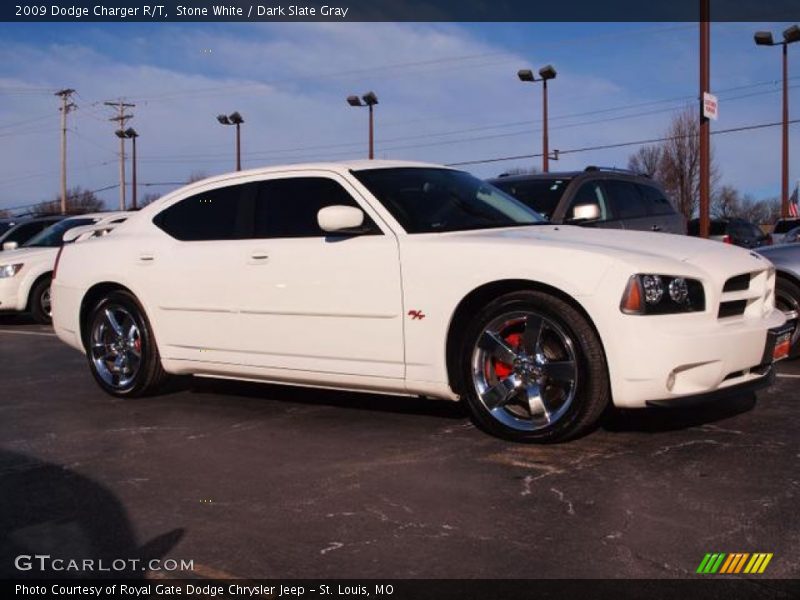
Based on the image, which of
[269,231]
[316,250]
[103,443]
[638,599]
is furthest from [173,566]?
[269,231]

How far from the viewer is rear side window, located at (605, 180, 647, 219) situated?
9.01m

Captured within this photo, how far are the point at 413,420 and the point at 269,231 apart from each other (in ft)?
4.91

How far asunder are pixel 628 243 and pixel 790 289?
2.88 meters

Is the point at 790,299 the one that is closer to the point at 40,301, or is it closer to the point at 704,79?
the point at 704,79

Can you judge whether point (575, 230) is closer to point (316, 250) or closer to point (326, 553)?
point (316, 250)

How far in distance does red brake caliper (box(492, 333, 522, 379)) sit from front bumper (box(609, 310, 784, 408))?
55 cm

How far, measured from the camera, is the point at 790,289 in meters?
6.81

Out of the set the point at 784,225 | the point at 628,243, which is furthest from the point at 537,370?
the point at 784,225

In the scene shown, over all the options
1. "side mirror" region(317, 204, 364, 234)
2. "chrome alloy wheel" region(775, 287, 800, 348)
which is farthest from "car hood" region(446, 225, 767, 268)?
"chrome alloy wheel" region(775, 287, 800, 348)

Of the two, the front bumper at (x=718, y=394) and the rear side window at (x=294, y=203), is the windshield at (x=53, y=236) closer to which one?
the rear side window at (x=294, y=203)

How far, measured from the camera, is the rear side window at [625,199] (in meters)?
9.01

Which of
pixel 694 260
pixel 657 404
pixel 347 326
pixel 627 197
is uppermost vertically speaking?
pixel 627 197

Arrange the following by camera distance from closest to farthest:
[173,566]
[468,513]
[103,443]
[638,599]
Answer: [638,599] → [173,566] → [468,513] → [103,443]

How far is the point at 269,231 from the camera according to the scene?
5.54 m
